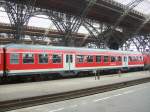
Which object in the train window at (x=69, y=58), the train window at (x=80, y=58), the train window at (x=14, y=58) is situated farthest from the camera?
the train window at (x=80, y=58)

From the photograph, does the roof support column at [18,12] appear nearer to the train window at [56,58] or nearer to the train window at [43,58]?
the train window at [56,58]

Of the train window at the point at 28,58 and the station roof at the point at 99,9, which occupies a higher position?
the station roof at the point at 99,9

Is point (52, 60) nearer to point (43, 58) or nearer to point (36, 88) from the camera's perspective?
point (43, 58)

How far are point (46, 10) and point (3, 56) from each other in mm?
21099

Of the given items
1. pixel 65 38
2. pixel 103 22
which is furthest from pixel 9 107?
pixel 103 22

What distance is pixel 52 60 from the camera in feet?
86.9

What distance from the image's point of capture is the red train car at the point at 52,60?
2280 centimetres

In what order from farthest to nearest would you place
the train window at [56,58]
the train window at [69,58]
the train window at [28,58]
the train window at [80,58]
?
the train window at [80,58] → the train window at [69,58] → the train window at [56,58] → the train window at [28,58]

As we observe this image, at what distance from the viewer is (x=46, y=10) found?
4231 centimetres

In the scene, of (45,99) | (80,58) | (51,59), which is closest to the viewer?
(45,99)

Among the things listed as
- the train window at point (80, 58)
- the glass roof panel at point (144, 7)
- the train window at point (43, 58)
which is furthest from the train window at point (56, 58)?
the glass roof panel at point (144, 7)

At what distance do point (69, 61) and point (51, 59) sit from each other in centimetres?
249

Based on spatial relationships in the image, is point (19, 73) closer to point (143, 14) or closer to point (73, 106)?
point (73, 106)

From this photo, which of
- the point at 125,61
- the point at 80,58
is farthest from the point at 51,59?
the point at 125,61
